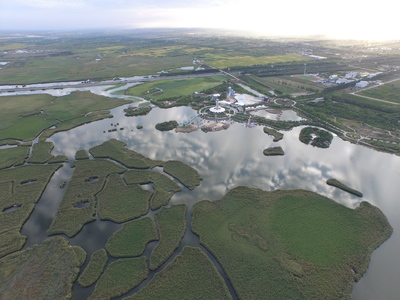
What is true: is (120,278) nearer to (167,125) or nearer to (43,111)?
(167,125)

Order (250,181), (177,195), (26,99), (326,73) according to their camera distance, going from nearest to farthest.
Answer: (177,195) → (250,181) → (26,99) → (326,73)

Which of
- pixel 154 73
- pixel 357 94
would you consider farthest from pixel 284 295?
pixel 154 73

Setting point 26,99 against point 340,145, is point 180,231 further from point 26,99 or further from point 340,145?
point 26,99

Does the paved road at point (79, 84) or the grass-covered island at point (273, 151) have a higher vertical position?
the paved road at point (79, 84)

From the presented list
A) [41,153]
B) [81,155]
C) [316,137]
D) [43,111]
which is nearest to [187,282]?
[81,155]

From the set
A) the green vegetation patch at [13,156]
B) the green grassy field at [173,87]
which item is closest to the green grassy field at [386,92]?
the green grassy field at [173,87]

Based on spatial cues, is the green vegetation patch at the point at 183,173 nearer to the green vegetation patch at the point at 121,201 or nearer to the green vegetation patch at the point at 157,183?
the green vegetation patch at the point at 157,183
